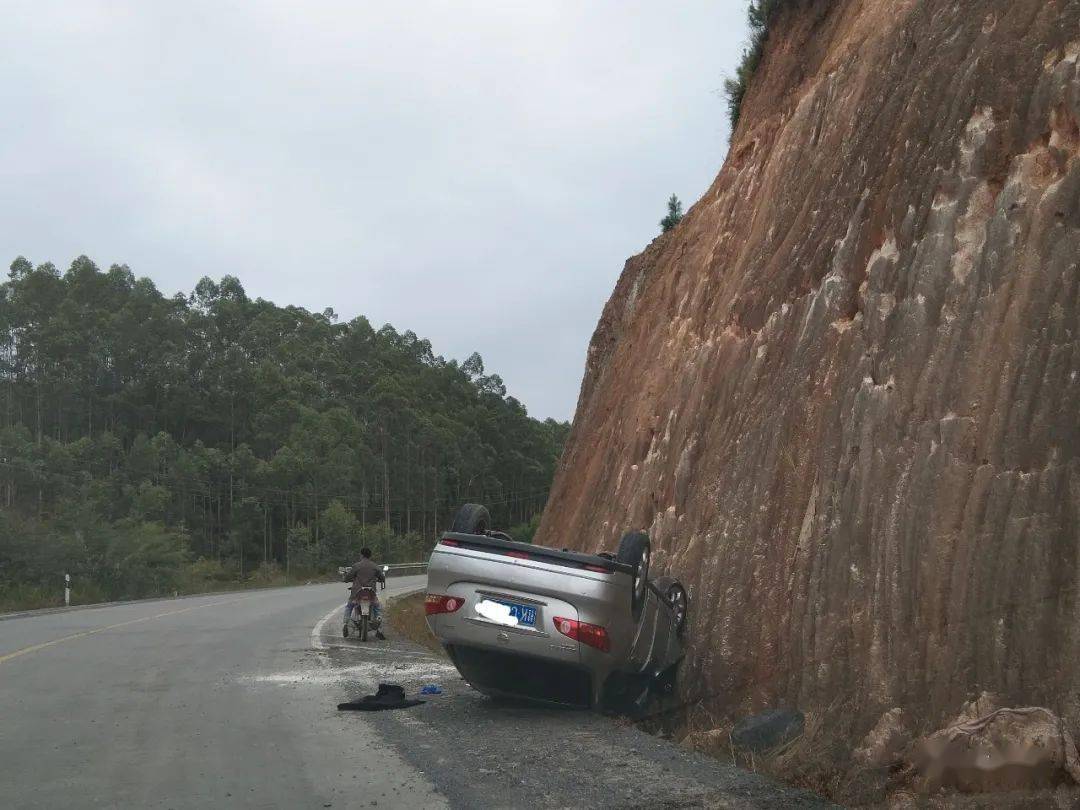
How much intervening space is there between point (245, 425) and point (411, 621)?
69.6 metres

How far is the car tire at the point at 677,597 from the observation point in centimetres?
1103

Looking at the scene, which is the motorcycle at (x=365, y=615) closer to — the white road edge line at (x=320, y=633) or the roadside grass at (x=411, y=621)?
the white road edge line at (x=320, y=633)

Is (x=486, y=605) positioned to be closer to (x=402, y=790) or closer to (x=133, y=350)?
(x=402, y=790)

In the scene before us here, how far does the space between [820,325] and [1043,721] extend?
5.55 meters

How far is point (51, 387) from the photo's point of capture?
86.5 m

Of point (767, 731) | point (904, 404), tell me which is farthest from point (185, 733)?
point (904, 404)

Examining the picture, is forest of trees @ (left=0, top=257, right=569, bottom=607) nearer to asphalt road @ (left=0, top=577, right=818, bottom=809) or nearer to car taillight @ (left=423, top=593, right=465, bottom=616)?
asphalt road @ (left=0, top=577, right=818, bottom=809)

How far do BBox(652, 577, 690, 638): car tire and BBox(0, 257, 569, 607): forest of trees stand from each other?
2215 inches

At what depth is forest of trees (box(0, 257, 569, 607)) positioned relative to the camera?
77375mm

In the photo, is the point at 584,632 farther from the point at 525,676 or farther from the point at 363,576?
the point at 363,576

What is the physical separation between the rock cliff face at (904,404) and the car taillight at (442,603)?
2534 millimetres

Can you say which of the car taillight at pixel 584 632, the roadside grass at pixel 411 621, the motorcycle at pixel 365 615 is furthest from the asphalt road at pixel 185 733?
the roadside grass at pixel 411 621

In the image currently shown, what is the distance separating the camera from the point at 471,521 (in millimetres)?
10922

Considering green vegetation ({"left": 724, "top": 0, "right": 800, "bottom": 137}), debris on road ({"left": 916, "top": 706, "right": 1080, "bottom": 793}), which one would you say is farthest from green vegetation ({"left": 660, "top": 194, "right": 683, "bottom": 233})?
debris on road ({"left": 916, "top": 706, "right": 1080, "bottom": 793})
